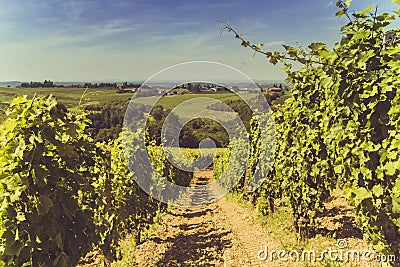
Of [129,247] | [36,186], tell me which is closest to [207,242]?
[129,247]

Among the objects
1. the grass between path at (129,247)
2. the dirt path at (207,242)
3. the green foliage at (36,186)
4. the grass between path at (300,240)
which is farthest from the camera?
the dirt path at (207,242)

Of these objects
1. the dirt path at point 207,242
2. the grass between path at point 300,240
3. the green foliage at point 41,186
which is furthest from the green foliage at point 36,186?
the dirt path at point 207,242

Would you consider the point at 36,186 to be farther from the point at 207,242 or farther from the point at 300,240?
the point at 207,242

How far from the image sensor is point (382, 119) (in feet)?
11.4

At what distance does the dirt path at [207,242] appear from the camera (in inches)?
266

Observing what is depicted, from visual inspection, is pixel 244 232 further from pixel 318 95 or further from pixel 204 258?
pixel 318 95

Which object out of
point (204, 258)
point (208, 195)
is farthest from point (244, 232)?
point (208, 195)

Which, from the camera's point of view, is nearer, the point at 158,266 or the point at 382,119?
the point at 382,119

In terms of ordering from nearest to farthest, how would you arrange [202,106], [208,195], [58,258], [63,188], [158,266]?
[58,258], [63,188], [158,266], [202,106], [208,195]

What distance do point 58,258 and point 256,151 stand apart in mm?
8602

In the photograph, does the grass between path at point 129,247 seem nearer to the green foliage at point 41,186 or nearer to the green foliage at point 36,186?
the green foliage at point 41,186

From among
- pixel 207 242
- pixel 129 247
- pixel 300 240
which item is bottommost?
pixel 129 247

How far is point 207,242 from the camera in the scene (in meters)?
8.27

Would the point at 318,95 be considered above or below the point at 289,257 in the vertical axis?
above
